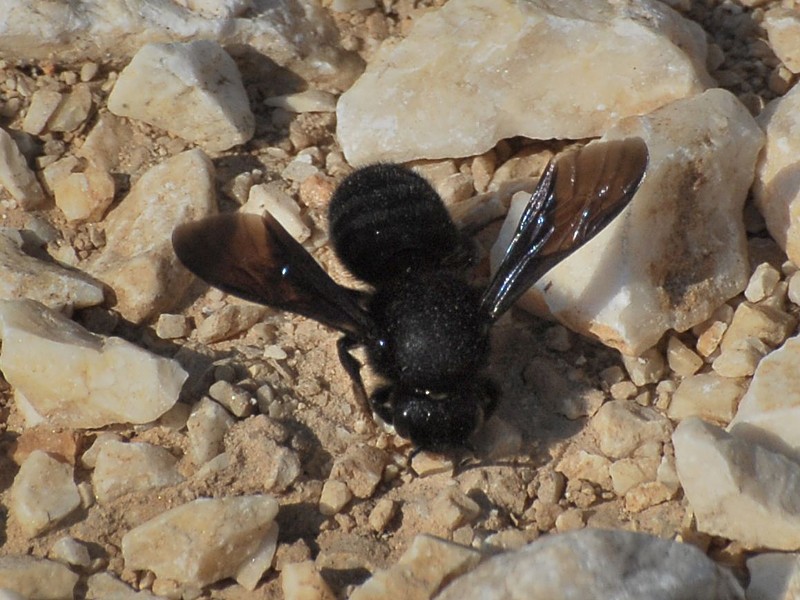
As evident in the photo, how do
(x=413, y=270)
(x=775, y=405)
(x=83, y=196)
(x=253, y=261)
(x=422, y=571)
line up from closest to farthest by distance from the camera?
(x=422, y=571) < (x=775, y=405) < (x=253, y=261) < (x=413, y=270) < (x=83, y=196)

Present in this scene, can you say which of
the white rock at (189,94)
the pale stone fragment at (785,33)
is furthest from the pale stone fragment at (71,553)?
the pale stone fragment at (785,33)

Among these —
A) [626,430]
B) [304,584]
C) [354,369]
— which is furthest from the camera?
[354,369]

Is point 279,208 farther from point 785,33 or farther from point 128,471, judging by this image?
point 785,33

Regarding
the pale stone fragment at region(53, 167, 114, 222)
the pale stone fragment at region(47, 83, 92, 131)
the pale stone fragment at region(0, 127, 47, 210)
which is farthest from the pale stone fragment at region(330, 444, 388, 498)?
the pale stone fragment at region(47, 83, 92, 131)

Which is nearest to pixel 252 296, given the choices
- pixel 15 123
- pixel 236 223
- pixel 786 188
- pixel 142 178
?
pixel 236 223

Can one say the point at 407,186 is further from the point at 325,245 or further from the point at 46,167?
the point at 46,167

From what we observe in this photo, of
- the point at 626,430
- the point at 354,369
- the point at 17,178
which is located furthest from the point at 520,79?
the point at 17,178
